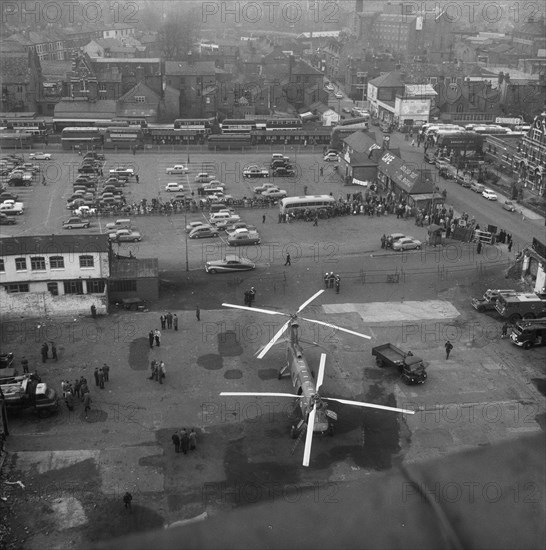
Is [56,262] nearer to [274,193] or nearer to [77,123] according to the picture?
[274,193]

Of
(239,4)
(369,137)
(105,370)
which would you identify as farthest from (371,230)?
(239,4)

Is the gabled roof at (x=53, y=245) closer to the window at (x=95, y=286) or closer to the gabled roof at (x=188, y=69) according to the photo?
the window at (x=95, y=286)

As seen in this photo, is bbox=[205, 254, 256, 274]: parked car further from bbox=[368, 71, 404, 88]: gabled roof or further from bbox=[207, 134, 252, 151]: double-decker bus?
bbox=[368, 71, 404, 88]: gabled roof

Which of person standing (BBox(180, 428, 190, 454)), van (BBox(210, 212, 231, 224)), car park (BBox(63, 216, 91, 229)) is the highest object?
van (BBox(210, 212, 231, 224))

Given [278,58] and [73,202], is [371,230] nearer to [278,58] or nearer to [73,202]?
[73,202]

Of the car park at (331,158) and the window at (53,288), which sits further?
the car park at (331,158)

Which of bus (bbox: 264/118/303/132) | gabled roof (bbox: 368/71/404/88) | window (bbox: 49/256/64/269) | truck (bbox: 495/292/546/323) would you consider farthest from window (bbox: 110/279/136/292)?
gabled roof (bbox: 368/71/404/88)

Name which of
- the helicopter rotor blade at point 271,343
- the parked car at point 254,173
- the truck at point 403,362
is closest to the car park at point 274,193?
the parked car at point 254,173
